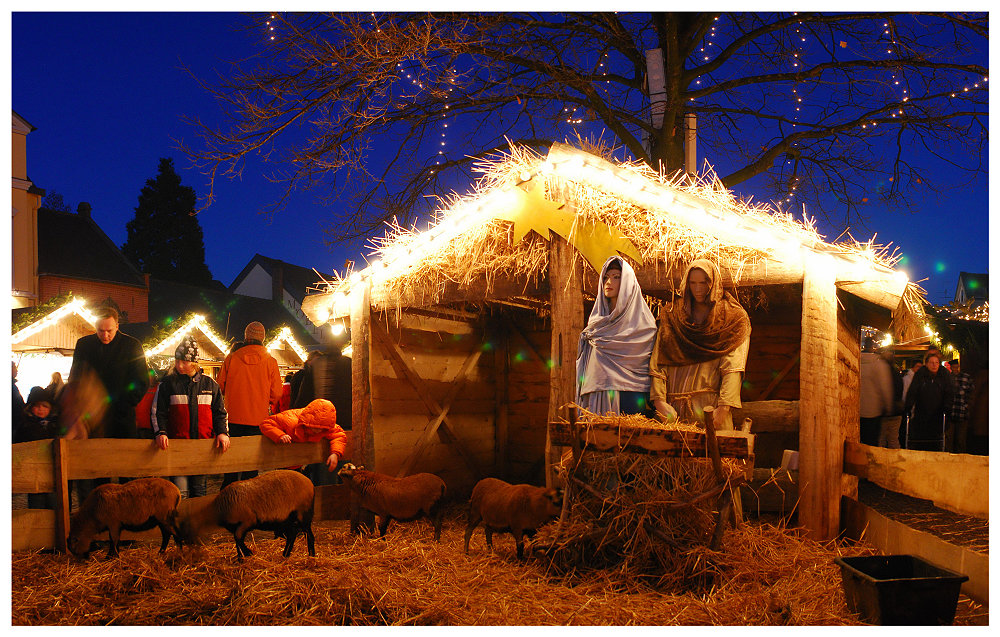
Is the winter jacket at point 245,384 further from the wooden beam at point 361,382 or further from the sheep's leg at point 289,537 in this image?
the sheep's leg at point 289,537

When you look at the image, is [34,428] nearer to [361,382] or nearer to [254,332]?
[254,332]

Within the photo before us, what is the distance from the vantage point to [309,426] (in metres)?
6.86

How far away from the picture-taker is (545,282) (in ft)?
23.7

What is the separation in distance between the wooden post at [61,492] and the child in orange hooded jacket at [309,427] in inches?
63.5

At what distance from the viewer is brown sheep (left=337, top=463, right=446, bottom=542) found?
6.16 m

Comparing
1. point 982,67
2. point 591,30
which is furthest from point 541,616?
point 982,67

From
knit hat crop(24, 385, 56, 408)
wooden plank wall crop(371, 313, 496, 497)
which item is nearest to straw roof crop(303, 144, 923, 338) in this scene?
wooden plank wall crop(371, 313, 496, 497)

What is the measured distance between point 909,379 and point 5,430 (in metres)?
12.8

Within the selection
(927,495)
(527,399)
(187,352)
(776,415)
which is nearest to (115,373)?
(187,352)

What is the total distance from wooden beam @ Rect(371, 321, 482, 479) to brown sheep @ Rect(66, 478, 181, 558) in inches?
117

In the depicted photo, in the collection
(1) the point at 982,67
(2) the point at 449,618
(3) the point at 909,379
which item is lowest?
(2) the point at 449,618

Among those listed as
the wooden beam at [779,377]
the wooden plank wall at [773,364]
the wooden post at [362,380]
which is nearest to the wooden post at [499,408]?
the wooden post at [362,380]

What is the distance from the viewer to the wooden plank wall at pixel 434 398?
7931 millimetres

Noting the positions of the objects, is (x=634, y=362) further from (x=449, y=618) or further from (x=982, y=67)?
(x=982, y=67)
